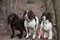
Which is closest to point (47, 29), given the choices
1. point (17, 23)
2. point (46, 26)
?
point (46, 26)

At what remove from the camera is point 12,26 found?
216 cm

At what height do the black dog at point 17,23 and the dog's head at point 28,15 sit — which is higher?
the dog's head at point 28,15

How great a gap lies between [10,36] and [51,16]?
40 centimetres

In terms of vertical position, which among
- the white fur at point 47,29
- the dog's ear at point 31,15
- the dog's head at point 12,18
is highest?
the dog's ear at point 31,15

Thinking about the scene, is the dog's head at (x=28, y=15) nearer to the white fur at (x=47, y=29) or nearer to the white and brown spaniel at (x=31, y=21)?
the white and brown spaniel at (x=31, y=21)

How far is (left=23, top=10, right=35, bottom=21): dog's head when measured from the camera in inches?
82.2

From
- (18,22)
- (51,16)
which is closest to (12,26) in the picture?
(18,22)

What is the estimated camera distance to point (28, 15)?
2.08 m

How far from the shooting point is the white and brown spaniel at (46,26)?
209cm

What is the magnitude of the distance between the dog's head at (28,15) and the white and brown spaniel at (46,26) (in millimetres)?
88

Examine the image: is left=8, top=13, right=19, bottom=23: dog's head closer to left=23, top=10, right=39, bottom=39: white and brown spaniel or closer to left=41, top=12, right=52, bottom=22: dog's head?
left=23, top=10, right=39, bottom=39: white and brown spaniel

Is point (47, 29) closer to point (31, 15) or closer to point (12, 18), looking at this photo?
point (31, 15)

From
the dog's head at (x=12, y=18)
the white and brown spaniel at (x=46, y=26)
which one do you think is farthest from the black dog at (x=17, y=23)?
the white and brown spaniel at (x=46, y=26)

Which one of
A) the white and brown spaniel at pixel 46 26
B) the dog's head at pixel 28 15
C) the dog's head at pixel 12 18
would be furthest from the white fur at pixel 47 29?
the dog's head at pixel 12 18
